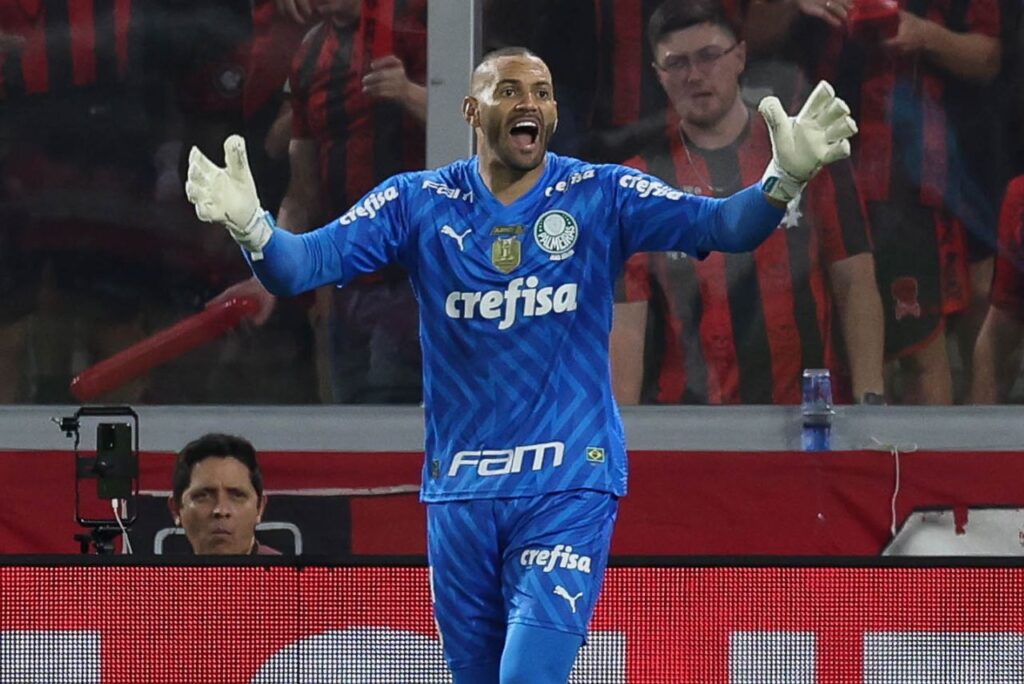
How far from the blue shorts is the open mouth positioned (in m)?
0.84

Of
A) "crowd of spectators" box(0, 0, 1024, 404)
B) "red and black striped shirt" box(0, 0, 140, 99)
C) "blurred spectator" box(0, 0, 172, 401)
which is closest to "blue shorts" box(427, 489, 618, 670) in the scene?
"crowd of spectators" box(0, 0, 1024, 404)

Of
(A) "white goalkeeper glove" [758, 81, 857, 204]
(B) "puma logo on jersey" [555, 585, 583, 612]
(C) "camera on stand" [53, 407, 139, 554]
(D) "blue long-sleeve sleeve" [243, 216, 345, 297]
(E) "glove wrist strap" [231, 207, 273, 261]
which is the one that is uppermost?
(A) "white goalkeeper glove" [758, 81, 857, 204]

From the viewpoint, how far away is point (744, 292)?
7.78 m

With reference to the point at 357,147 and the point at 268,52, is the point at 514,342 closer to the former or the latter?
the point at 357,147

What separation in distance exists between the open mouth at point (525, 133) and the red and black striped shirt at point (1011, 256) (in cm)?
349

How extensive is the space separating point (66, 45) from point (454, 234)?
12.5 ft

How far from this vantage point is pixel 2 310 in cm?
814

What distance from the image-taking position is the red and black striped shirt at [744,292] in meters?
7.74

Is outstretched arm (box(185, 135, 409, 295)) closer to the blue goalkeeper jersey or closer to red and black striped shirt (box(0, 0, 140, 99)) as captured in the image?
the blue goalkeeper jersey

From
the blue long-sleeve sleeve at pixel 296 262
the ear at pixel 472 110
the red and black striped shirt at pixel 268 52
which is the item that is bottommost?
the blue long-sleeve sleeve at pixel 296 262

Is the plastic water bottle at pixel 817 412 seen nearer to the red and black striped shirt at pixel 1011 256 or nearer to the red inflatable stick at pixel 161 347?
the red and black striped shirt at pixel 1011 256

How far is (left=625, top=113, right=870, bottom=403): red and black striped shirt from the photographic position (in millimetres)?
7742

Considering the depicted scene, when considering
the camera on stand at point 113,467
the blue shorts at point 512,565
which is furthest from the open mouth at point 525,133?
the camera on stand at point 113,467

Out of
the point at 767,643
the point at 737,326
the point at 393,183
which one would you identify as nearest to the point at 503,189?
the point at 393,183
